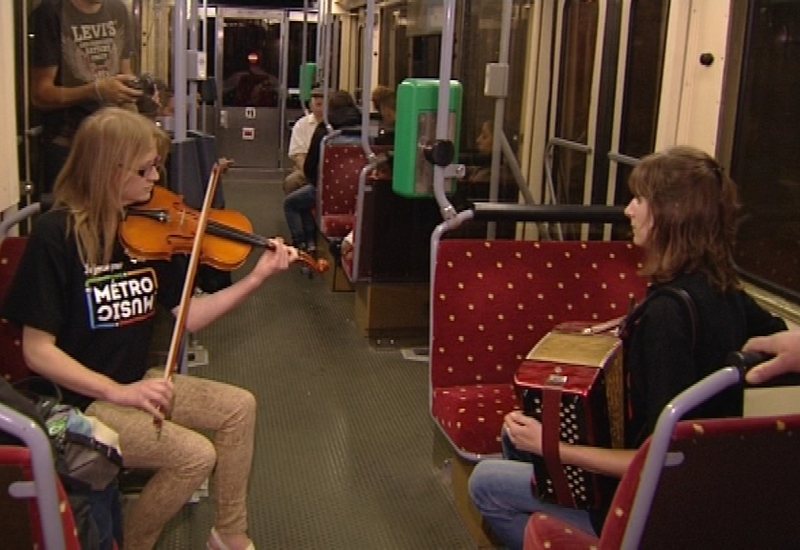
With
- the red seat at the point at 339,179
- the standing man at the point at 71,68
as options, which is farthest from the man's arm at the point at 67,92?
the red seat at the point at 339,179

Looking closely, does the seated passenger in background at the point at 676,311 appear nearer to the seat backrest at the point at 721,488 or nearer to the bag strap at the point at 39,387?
the seat backrest at the point at 721,488

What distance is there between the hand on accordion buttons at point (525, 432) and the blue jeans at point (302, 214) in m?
5.26

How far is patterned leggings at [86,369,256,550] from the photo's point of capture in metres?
2.37

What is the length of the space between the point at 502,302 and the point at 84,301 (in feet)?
4.40

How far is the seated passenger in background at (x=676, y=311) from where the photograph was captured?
1.80 meters

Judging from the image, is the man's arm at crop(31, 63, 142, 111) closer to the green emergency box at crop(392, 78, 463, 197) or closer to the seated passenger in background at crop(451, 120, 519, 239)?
the green emergency box at crop(392, 78, 463, 197)

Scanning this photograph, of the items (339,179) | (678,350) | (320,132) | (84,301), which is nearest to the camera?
(678,350)

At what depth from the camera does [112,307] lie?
7.72 ft

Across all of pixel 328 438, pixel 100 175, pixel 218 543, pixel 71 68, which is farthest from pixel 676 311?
pixel 71 68

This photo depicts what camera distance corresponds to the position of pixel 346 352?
5.16 meters

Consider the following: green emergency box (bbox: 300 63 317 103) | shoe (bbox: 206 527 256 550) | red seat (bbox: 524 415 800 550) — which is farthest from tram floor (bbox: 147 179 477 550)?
green emergency box (bbox: 300 63 317 103)

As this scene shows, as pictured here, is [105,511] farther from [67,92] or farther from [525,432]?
[67,92]

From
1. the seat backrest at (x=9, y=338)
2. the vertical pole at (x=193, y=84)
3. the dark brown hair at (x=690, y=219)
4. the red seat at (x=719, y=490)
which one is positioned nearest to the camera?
the red seat at (x=719, y=490)

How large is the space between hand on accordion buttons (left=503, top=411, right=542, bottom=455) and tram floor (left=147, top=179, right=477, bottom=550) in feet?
3.96
